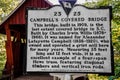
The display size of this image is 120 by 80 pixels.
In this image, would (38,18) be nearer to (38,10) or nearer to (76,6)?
(38,10)

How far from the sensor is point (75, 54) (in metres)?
6.18

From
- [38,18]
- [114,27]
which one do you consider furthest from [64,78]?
[114,27]

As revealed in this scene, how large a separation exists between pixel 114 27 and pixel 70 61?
5731 millimetres

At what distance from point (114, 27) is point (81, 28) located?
5490mm

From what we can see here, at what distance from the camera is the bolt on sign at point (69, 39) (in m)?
6.14

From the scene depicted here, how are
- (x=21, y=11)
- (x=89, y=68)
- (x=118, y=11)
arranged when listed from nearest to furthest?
(x=89, y=68)
(x=118, y=11)
(x=21, y=11)

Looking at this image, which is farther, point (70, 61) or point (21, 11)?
point (21, 11)

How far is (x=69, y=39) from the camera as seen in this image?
623cm

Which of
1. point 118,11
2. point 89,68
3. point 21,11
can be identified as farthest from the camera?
point 21,11

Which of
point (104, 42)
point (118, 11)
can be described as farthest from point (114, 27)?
point (104, 42)

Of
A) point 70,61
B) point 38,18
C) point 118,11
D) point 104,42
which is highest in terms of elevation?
point 118,11

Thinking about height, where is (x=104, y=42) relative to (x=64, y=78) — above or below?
above

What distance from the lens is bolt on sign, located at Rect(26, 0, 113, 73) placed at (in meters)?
6.14

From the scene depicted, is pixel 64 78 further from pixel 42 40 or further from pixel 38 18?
pixel 38 18
